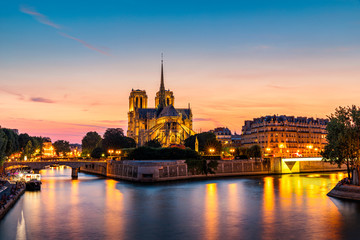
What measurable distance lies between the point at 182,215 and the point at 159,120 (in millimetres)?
106670

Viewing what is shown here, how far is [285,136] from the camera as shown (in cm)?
11912

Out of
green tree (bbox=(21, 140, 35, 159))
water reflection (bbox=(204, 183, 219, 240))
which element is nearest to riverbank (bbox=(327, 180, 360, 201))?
water reflection (bbox=(204, 183, 219, 240))

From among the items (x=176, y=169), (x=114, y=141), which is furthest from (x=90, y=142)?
(x=176, y=169)

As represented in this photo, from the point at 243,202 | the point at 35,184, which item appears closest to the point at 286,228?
the point at 243,202

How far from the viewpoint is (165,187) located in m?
59.3

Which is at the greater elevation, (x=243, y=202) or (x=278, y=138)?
(x=278, y=138)

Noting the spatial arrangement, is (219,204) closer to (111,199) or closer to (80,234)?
(111,199)

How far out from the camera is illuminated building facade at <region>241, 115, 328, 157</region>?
385ft

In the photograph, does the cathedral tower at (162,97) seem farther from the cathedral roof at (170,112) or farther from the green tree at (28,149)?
the green tree at (28,149)

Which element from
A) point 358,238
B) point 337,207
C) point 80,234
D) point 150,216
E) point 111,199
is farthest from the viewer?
point 111,199

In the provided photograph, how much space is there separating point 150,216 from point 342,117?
22.9 metres

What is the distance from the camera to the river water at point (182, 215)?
96.5ft

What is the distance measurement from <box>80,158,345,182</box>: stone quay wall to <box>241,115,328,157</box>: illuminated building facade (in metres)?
19.4

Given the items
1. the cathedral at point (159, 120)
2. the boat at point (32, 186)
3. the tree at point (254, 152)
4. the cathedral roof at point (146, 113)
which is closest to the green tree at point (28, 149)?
the cathedral at point (159, 120)
